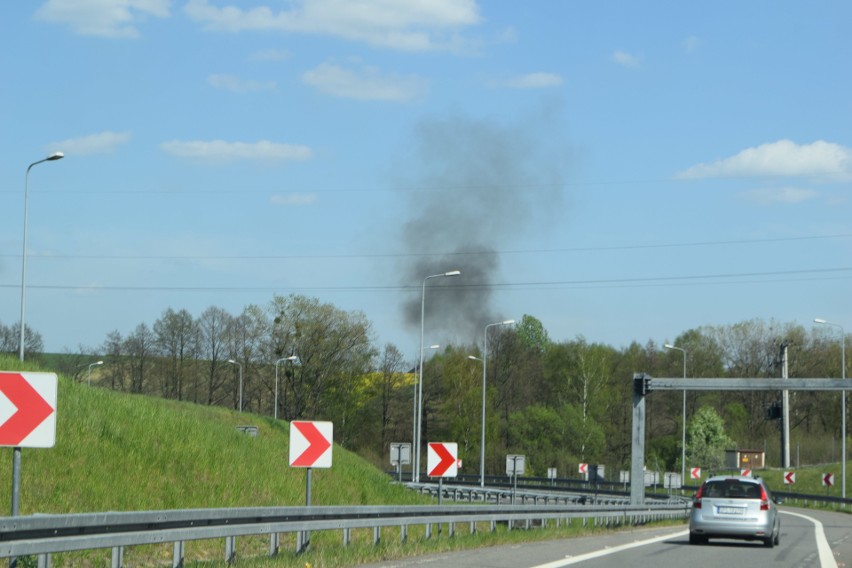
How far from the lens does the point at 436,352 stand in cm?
11931

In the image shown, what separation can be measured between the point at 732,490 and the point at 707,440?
76.0 meters

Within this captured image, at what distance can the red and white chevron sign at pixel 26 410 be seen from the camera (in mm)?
11828

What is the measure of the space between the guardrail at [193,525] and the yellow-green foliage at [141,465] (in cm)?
519

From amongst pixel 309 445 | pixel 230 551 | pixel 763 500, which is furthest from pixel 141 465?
pixel 763 500

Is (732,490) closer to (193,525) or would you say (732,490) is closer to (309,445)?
(309,445)

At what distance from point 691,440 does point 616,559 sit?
3226 inches

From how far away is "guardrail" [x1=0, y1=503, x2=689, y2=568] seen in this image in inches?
446

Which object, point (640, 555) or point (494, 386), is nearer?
point (640, 555)

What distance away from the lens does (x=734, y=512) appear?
25.3 metres

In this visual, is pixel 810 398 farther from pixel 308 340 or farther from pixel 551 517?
pixel 551 517

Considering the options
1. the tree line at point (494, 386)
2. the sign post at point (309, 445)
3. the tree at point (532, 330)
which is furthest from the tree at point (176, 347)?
the sign post at point (309, 445)

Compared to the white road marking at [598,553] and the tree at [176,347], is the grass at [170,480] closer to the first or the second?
the white road marking at [598,553]

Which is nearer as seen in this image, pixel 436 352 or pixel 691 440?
pixel 691 440

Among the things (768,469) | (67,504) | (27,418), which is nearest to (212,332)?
(768,469)
